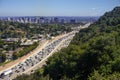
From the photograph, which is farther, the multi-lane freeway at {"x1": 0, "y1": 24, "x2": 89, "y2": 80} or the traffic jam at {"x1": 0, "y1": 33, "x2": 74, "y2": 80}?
the multi-lane freeway at {"x1": 0, "y1": 24, "x2": 89, "y2": 80}

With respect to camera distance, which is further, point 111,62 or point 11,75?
point 11,75

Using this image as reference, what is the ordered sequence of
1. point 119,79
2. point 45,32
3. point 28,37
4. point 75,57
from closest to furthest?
point 119,79 → point 75,57 → point 28,37 → point 45,32

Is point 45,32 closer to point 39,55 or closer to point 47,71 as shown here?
point 39,55

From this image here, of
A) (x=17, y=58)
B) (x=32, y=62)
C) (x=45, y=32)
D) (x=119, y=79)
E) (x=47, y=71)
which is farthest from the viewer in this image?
(x=45, y=32)

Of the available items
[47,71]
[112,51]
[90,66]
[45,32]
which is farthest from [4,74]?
[45,32]

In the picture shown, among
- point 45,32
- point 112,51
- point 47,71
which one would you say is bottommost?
point 45,32

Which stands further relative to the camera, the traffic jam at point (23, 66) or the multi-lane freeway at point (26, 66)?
the multi-lane freeway at point (26, 66)

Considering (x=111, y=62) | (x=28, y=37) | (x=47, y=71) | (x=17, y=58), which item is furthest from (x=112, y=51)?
(x=28, y=37)

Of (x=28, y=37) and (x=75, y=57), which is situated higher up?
(x=75, y=57)

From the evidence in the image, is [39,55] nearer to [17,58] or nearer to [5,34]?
[17,58]
